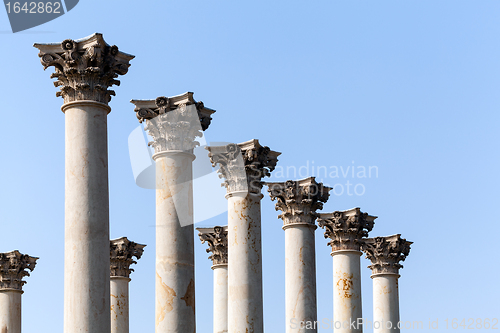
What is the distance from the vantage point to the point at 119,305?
64375mm

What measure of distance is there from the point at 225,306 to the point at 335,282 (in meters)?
9.45

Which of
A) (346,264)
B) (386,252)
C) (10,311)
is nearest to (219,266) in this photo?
(346,264)

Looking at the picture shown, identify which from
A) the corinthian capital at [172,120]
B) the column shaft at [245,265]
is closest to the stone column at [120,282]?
the column shaft at [245,265]

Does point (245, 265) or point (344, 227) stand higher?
point (344, 227)

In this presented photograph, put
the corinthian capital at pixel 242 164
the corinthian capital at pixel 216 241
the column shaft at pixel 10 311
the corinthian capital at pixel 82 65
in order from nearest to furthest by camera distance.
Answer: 1. the corinthian capital at pixel 82 65
2. the corinthian capital at pixel 242 164
3. the column shaft at pixel 10 311
4. the corinthian capital at pixel 216 241

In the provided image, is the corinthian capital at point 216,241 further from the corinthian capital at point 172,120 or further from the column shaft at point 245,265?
the corinthian capital at point 172,120

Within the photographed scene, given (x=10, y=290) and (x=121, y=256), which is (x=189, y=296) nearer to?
(x=121, y=256)

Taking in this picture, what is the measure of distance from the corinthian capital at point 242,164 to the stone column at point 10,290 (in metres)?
23.3

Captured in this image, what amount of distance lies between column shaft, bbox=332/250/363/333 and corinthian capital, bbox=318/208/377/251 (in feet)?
2.12

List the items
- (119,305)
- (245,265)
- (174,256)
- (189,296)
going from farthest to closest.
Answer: (119,305), (245,265), (189,296), (174,256)

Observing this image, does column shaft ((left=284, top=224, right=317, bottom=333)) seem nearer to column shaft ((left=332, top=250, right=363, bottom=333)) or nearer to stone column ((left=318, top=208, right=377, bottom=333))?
stone column ((left=318, top=208, right=377, bottom=333))

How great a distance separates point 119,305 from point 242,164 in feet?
68.7

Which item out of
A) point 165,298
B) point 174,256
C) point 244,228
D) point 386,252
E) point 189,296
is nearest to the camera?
point 165,298

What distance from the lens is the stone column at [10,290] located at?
64500mm
